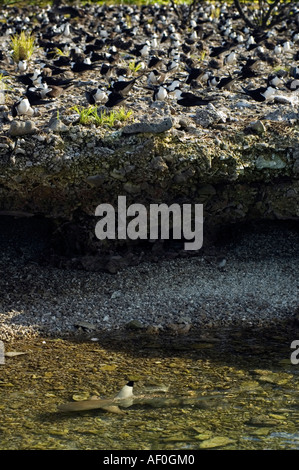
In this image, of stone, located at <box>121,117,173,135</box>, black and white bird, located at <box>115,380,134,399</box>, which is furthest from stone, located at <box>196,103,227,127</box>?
black and white bird, located at <box>115,380,134,399</box>

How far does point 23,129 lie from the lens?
8203 millimetres

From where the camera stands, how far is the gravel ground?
783cm

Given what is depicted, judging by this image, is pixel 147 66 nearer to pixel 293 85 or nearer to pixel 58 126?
pixel 293 85

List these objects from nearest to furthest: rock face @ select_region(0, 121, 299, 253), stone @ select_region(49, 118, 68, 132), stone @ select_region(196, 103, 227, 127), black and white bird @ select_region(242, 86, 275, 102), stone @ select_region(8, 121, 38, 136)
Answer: rock face @ select_region(0, 121, 299, 253) < stone @ select_region(8, 121, 38, 136) < stone @ select_region(49, 118, 68, 132) < stone @ select_region(196, 103, 227, 127) < black and white bird @ select_region(242, 86, 275, 102)

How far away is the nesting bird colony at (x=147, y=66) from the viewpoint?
374 inches

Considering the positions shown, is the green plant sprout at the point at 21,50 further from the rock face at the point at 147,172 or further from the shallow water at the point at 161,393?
the shallow water at the point at 161,393

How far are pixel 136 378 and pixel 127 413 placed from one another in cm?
72

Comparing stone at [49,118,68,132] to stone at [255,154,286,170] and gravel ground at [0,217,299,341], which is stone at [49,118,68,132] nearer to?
gravel ground at [0,217,299,341]

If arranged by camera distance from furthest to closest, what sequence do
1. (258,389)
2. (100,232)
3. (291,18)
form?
(291,18), (100,232), (258,389)

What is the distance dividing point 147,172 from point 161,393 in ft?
9.88

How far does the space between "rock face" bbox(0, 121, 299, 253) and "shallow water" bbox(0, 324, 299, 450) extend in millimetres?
1815

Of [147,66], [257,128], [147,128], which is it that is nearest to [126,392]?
[147,128]
